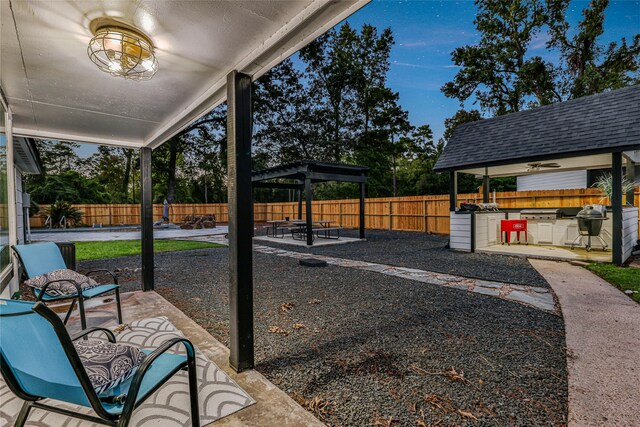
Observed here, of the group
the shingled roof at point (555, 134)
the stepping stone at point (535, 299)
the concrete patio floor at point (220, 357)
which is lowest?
the stepping stone at point (535, 299)

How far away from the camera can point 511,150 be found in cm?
809

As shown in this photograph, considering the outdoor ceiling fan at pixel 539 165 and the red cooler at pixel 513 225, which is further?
the red cooler at pixel 513 225

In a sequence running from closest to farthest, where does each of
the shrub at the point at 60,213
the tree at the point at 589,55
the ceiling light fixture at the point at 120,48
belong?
the ceiling light fixture at the point at 120,48 → the tree at the point at 589,55 → the shrub at the point at 60,213

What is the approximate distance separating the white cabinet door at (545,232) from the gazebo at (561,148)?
0.08 feet

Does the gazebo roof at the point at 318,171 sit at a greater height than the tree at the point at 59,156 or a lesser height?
lesser

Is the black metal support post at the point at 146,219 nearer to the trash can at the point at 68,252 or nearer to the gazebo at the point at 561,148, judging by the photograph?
the trash can at the point at 68,252

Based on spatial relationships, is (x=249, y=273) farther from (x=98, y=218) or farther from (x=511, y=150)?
(x=98, y=218)

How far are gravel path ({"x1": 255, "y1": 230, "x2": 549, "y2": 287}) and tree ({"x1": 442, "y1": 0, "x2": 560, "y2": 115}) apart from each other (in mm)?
14207

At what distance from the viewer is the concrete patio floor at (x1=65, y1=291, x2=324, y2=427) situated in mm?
1770

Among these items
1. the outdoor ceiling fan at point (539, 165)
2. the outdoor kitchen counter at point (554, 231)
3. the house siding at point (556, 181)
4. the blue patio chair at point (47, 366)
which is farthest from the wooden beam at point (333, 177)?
the blue patio chair at point (47, 366)

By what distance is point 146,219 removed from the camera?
15.3 feet

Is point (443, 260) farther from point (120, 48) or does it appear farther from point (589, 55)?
point (589, 55)

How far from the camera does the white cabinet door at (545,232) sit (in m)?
8.91

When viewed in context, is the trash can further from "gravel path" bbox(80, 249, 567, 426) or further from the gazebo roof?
the gazebo roof
